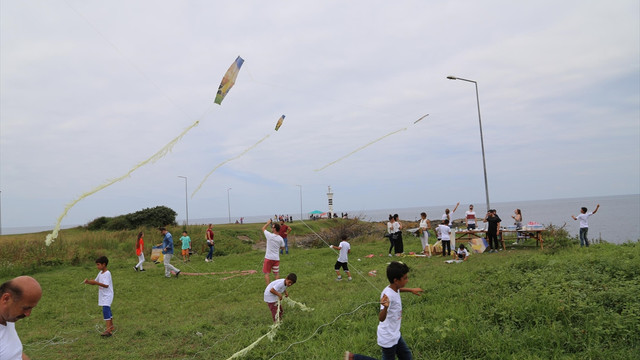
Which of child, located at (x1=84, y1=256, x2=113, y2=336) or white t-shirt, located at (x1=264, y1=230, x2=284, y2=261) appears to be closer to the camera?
child, located at (x1=84, y1=256, x2=113, y2=336)

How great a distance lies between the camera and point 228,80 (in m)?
10.1

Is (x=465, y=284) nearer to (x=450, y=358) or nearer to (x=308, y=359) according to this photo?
(x=450, y=358)

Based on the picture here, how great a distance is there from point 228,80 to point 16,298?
318 inches

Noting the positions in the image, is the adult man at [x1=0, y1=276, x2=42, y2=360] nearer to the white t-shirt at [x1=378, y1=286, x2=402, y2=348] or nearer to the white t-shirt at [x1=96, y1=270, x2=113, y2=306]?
the white t-shirt at [x1=378, y1=286, x2=402, y2=348]

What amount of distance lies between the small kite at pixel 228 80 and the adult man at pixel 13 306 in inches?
293

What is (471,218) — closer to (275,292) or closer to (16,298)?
(275,292)

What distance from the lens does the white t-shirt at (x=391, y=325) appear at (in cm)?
482

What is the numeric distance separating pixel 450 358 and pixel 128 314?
9247mm

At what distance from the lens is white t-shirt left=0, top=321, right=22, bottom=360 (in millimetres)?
2895

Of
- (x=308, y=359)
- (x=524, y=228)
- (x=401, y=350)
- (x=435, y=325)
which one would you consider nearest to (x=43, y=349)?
(x=308, y=359)

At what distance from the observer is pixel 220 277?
15234 mm

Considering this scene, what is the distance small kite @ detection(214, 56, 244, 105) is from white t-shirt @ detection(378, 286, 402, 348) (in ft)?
23.7

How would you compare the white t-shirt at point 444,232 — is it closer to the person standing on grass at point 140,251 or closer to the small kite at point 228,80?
the small kite at point 228,80

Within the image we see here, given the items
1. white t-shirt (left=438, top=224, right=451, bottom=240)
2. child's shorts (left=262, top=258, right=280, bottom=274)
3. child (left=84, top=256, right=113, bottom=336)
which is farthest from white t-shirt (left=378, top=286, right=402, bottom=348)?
white t-shirt (left=438, top=224, right=451, bottom=240)
